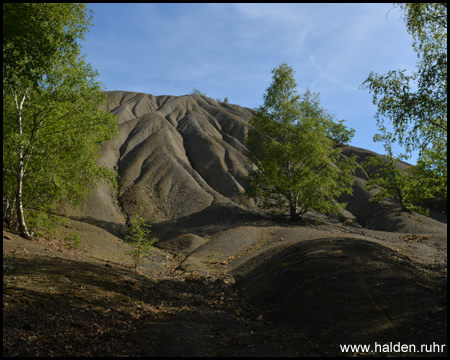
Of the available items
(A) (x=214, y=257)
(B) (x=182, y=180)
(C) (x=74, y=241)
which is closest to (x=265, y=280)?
(A) (x=214, y=257)

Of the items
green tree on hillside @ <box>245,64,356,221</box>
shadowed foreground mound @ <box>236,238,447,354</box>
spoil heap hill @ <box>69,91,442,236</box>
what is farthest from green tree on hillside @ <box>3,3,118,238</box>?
green tree on hillside @ <box>245,64,356,221</box>

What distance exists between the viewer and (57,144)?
58.3ft

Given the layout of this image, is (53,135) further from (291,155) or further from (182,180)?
(182,180)

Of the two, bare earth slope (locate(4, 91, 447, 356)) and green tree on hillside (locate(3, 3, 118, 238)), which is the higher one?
green tree on hillside (locate(3, 3, 118, 238))

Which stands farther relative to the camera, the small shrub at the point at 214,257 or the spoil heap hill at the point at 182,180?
the spoil heap hill at the point at 182,180

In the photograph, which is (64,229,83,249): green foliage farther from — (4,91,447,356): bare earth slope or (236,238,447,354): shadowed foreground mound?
(236,238,447,354): shadowed foreground mound

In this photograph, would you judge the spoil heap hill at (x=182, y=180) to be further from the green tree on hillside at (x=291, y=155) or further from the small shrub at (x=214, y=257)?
the small shrub at (x=214, y=257)

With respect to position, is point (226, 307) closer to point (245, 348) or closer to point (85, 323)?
point (245, 348)

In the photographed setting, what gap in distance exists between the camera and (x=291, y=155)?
97.5ft

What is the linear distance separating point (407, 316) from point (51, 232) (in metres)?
17.8

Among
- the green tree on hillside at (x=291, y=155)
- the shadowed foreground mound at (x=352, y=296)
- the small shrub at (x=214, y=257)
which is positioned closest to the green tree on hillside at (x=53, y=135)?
the small shrub at (x=214, y=257)

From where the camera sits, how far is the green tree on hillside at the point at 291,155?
29062mm

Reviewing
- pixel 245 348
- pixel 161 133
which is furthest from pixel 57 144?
pixel 161 133

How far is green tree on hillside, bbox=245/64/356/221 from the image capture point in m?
29.1
